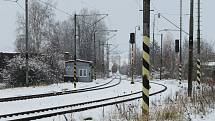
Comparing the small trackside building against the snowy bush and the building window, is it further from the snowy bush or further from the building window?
the snowy bush

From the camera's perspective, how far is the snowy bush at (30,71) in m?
38.7

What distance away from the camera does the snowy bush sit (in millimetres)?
38656

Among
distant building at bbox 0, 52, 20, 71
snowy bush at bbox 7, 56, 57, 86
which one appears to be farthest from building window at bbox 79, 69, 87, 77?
distant building at bbox 0, 52, 20, 71

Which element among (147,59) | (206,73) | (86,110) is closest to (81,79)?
(206,73)

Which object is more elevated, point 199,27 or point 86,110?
point 199,27

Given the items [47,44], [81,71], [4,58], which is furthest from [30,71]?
[47,44]

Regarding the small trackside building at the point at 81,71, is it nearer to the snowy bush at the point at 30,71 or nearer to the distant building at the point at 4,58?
the snowy bush at the point at 30,71

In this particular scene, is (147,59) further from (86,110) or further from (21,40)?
(21,40)

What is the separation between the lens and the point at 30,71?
130 feet

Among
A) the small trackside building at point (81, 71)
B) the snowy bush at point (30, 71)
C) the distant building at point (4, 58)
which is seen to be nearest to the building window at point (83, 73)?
the small trackside building at point (81, 71)

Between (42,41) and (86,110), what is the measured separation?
60263 mm

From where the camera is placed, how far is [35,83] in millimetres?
39844

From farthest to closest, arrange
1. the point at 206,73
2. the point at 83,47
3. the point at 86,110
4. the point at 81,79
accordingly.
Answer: the point at 83,47
the point at 81,79
the point at 206,73
the point at 86,110

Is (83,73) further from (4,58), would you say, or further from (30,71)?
(30,71)
